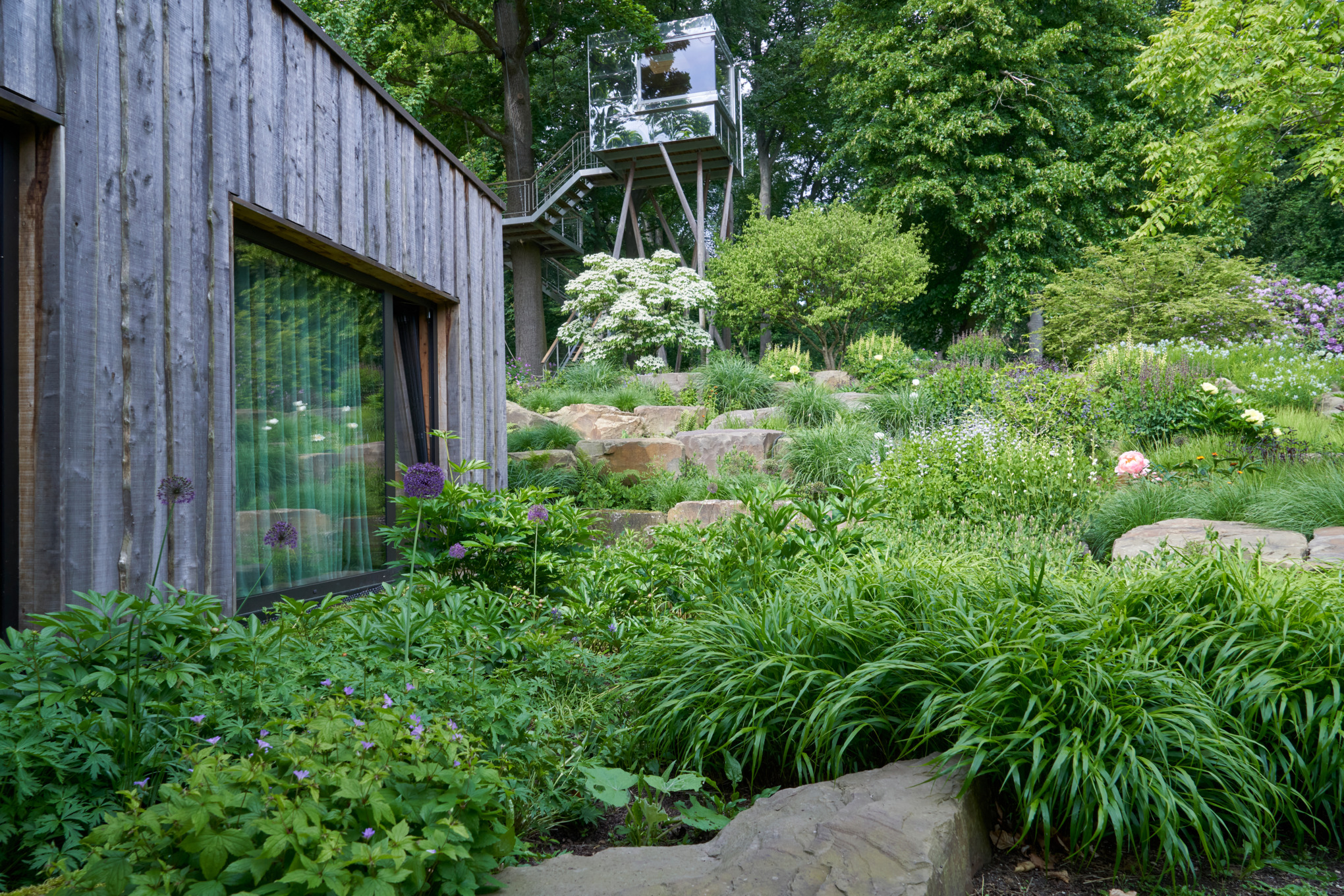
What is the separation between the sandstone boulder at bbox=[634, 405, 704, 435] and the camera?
10023mm

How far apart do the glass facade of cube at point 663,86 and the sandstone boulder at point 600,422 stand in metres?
8.46

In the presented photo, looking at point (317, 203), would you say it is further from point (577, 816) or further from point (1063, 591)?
point (1063, 591)

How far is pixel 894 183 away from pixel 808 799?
17.4 metres

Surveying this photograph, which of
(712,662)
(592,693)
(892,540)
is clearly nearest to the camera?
(712,662)

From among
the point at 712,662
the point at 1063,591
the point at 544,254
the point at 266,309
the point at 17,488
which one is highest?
the point at 544,254

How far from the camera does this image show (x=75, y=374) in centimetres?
261

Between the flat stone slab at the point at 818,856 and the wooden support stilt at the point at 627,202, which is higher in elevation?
the wooden support stilt at the point at 627,202

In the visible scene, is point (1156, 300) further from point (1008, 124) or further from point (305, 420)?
point (305, 420)

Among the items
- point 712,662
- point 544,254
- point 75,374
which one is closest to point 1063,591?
point 712,662

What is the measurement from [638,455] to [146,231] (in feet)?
20.3

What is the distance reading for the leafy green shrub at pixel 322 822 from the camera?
4.50ft

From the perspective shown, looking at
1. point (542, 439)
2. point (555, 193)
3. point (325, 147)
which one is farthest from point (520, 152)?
point (325, 147)

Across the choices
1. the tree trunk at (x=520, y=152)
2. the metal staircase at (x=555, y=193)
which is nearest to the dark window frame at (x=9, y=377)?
the tree trunk at (x=520, y=152)

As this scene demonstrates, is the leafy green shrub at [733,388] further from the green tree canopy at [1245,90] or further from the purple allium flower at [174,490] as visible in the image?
the purple allium flower at [174,490]
